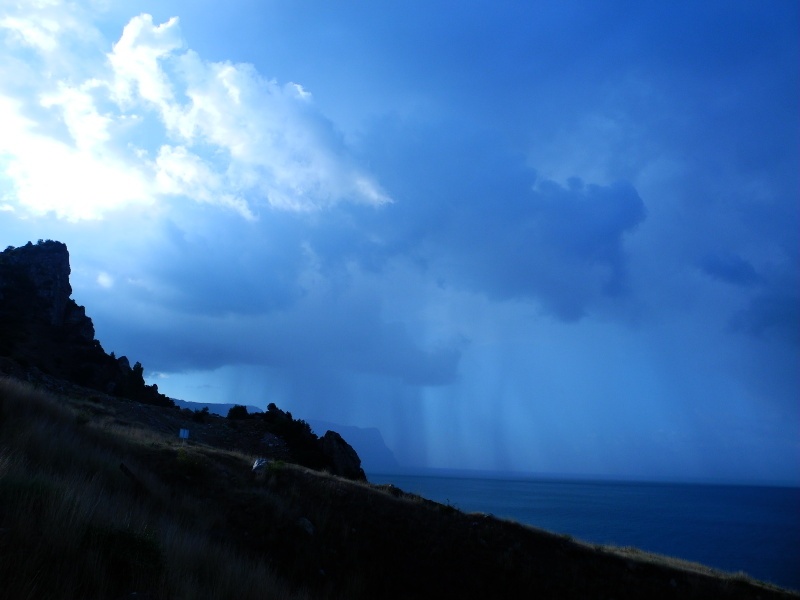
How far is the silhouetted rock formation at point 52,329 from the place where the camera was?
43.1 metres

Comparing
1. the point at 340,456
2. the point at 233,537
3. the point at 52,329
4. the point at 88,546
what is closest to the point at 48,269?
the point at 52,329

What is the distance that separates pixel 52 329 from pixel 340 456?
35.1m

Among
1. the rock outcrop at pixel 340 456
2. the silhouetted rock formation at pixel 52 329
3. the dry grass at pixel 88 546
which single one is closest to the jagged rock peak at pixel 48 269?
the silhouetted rock formation at pixel 52 329

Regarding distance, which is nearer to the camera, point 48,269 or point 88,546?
point 88,546

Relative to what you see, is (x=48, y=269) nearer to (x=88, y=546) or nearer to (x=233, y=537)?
(x=233, y=537)

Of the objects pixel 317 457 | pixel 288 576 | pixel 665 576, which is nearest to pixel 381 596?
pixel 288 576

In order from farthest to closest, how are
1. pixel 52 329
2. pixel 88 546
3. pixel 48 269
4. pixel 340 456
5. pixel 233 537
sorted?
pixel 48 269 → pixel 52 329 → pixel 340 456 → pixel 233 537 → pixel 88 546

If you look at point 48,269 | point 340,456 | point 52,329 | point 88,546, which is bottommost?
point 340,456

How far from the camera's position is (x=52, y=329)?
1986 inches

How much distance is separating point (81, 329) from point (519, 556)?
2134 inches

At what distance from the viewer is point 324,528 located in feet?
48.1

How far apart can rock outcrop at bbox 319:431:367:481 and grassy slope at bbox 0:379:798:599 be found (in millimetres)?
13015

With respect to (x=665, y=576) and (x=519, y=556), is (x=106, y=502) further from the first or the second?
(x=665, y=576)

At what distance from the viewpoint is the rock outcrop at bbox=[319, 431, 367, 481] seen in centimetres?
3353
